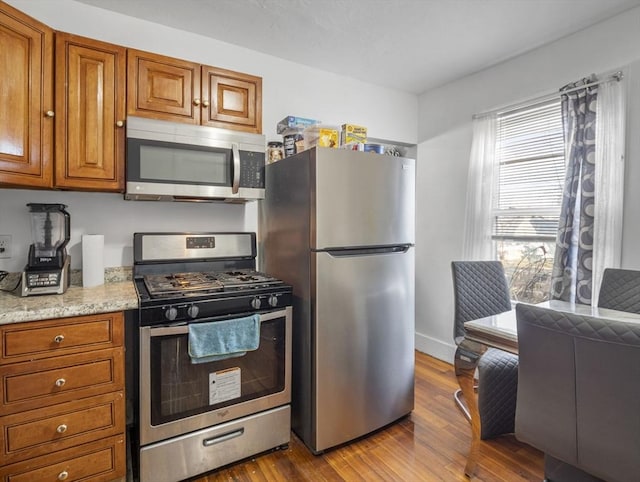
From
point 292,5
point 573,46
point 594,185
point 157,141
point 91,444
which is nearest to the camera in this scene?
point 91,444

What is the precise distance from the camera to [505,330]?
1558 mm

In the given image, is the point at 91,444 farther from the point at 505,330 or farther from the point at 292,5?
the point at 292,5

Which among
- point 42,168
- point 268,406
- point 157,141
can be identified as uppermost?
point 157,141

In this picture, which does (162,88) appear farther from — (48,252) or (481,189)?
(481,189)

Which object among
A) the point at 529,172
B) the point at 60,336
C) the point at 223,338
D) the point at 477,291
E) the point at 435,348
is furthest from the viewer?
the point at 435,348

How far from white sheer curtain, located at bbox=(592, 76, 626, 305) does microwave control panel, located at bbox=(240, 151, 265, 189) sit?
7.03 ft

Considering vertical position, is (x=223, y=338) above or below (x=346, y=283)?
below

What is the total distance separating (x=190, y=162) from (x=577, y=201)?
2479mm

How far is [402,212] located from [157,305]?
151cm

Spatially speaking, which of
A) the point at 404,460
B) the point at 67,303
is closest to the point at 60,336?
the point at 67,303

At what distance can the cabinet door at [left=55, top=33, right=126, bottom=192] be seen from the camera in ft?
5.56

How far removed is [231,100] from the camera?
2.12 meters

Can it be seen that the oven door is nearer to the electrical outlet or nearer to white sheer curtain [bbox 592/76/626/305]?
the electrical outlet

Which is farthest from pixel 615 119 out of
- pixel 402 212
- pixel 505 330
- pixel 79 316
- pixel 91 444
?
pixel 91 444
